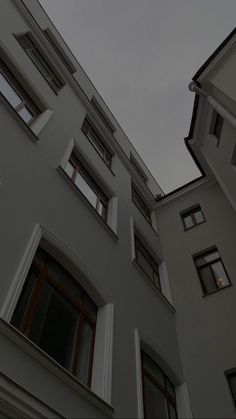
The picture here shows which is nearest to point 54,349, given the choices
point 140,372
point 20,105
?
point 140,372

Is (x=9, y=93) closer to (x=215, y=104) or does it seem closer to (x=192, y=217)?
(x=215, y=104)

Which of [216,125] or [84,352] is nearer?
[84,352]

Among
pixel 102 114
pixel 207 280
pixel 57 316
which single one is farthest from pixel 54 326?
pixel 102 114

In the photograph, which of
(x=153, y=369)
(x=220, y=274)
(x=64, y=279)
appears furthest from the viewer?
(x=220, y=274)

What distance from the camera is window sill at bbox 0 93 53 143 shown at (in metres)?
7.30

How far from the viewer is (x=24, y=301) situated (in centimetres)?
521

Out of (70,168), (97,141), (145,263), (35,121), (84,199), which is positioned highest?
(97,141)

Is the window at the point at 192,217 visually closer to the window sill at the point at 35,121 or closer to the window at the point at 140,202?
the window at the point at 140,202

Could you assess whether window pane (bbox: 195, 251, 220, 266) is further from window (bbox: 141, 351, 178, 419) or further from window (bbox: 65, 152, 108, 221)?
window (bbox: 141, 351, 178, 419)

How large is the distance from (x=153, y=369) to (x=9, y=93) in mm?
8079

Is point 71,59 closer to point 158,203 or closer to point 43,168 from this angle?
point 158,203

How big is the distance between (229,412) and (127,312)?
10.7ft

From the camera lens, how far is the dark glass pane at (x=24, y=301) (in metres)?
4.88

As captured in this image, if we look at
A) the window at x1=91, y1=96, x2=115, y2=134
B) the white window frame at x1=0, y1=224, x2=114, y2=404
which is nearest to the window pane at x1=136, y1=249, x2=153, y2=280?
the white window frame at x1=0, y1=224, x2=114, y2=404
